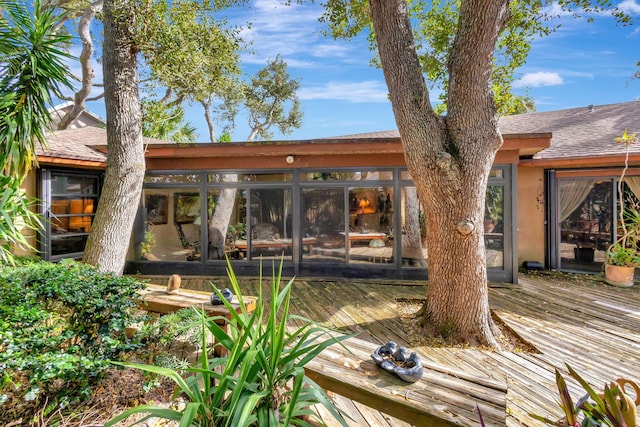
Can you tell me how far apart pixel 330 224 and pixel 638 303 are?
547cm

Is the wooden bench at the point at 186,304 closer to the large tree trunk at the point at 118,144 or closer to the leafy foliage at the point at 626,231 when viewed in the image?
the large tree trunk at the point at 118,144

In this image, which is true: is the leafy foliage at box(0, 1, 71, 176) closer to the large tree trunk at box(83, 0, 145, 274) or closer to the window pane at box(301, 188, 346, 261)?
the large tree trunk at box(83, 0, 145, 274)

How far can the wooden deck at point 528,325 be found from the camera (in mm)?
2793

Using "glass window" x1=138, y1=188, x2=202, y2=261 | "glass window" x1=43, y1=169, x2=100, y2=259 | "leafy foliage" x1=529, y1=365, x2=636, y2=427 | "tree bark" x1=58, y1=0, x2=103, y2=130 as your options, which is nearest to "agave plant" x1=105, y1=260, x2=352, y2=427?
"leafy foliage" x1=529, y1=365, x2=636, y2=427

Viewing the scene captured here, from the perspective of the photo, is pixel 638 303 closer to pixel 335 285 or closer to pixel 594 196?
pixel 594 196

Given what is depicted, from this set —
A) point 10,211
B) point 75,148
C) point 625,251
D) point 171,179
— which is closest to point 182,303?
point 10,211

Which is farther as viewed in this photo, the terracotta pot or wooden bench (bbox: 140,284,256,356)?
the terracotta pot

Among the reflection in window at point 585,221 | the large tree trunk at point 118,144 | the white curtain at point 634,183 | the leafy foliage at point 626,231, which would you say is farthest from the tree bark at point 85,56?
the white curtain at point 634,183

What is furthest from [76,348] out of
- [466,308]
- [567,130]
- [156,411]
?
[567,130]

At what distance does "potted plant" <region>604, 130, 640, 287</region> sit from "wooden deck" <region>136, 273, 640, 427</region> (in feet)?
0.80

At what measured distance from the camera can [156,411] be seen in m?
1.28

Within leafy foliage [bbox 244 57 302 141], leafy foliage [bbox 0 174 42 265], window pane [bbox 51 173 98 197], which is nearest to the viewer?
leafy foliage [bbox 0 174 42 265]

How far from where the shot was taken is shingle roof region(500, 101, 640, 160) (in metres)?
6.69

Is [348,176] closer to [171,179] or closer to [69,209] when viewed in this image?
[171,179]
